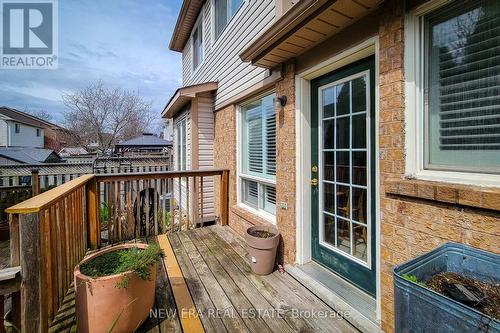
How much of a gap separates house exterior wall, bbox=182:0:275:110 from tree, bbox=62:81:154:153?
12.8 meters

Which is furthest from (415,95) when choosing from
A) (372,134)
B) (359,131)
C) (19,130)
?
(19,130)

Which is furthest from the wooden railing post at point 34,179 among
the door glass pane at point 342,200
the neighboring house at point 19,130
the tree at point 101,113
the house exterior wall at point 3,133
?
the house exterior wall at point 3,133

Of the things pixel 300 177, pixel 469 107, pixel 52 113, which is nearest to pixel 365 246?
pixel 300 177

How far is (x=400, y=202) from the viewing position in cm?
165

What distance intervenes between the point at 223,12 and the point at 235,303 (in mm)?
5158

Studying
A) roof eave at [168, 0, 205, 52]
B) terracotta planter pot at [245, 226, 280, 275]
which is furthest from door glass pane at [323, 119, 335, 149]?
roof eave at [168, 0, 205, 52]

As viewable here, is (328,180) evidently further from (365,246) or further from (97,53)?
(97,53)

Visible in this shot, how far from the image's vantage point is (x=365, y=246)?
2164mm

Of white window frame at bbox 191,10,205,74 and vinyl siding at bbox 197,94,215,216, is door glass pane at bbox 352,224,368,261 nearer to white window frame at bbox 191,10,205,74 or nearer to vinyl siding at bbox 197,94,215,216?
vinyl siding at bbox 197,94,215,216

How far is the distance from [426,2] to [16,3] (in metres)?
8.59

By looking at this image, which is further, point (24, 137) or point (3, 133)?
point (24, 137)

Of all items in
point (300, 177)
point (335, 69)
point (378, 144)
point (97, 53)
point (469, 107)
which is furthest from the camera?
point (97, 53)

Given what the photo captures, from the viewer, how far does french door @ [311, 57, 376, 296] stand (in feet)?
6.77

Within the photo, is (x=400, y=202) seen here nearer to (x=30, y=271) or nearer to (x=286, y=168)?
(x=286, y=168)
